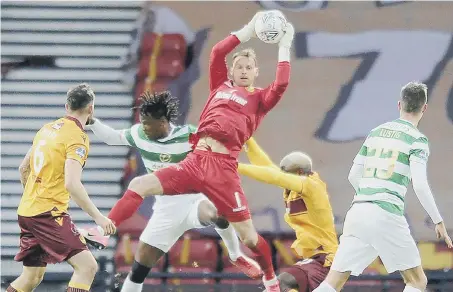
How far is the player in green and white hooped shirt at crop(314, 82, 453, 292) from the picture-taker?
24.5 feet

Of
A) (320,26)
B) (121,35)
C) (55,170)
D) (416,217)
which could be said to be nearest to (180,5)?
(121,35)

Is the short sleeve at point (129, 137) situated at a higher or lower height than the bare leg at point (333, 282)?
higher

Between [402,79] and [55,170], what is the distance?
233 inches

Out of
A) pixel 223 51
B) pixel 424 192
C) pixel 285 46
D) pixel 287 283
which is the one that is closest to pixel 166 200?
pixel 287 283

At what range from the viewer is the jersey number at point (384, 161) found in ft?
24.7

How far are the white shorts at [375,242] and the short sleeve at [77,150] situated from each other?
187 cm

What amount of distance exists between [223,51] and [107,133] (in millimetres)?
1179

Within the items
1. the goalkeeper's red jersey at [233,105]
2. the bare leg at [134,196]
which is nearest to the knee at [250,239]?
the goalkeeper's red jersey at [233,105]

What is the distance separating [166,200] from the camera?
9133 millimetres

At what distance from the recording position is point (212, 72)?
8469mm

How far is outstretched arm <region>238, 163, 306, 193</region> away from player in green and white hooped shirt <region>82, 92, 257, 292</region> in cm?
60

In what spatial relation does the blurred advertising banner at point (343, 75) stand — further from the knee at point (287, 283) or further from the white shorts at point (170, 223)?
the knee at point (287, 283)

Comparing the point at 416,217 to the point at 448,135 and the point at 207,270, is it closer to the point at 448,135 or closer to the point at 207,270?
the point at 448,135

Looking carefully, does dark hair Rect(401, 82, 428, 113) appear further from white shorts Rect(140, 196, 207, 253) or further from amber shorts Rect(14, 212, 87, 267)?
amber shorts Rect(14, 212, 87, 267)
